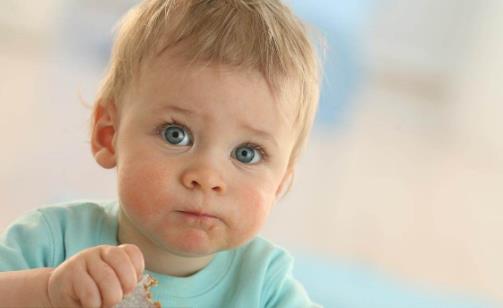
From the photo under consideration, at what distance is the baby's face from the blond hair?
16mm

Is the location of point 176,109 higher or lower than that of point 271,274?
higher

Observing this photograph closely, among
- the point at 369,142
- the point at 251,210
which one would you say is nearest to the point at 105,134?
the point at 251,210

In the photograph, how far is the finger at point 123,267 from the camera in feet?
2.13

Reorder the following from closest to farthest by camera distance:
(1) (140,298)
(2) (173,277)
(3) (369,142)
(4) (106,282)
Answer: (4) (106,282)
(1) (140,298)
(2) (173,277)
(3) (369,142)

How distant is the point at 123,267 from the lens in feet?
2.13

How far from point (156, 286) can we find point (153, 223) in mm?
95

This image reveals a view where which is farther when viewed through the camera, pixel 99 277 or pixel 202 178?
pixel 202 178

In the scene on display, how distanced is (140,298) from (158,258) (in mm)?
116

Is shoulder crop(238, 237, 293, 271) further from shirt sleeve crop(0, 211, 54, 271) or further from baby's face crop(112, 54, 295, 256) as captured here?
shirt sleeve crop(0, 211, 54, 271)

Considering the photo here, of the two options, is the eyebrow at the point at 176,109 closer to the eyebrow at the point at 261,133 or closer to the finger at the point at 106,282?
the eyebrow at the point at 261,133

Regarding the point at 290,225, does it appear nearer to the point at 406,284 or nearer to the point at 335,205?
the point at 335,205

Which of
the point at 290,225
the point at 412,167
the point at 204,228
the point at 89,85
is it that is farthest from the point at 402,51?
the point at 204,228

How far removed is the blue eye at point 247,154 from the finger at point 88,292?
0.23 metres

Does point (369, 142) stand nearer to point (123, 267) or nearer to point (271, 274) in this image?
point (271, 274)
